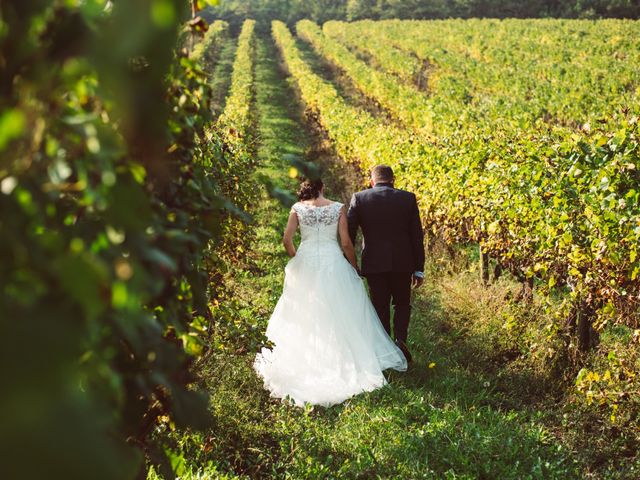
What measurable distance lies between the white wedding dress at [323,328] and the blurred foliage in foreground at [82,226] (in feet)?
12.3

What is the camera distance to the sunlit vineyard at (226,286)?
774mm

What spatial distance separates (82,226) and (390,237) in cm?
462

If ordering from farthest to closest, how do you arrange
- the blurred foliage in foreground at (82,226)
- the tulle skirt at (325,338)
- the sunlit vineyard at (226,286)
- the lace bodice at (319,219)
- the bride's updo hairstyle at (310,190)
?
the lace bodice at (319,219) < the bride's updo hairstyle at (310,190) < the tulle skirt at (325,338) < the sunlit vineyard at (226,286) < the blurred foliage in foreground at (82,226)

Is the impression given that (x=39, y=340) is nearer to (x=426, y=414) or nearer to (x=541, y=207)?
(x=426, y=414)

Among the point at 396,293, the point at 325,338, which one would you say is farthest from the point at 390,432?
the point at 396,293

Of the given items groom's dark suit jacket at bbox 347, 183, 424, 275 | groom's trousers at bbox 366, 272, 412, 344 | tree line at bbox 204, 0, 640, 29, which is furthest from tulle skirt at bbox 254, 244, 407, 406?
tree line at bbox 204, 0, 640, 29

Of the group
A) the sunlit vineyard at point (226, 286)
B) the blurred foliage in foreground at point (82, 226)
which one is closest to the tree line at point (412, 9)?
the sunlit vineyard at point (226, 286)

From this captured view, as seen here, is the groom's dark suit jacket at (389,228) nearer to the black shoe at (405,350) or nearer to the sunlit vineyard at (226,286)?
the black shoe at (405,350)

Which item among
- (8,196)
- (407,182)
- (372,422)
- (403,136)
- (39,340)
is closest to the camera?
(39,340)

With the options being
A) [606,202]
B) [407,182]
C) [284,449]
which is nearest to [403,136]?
[407,182]

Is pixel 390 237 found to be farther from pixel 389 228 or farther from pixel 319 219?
Result: pixel 319 219

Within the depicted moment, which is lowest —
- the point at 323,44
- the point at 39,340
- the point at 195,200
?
the point at 323,44

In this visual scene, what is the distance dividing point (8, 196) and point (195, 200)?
952 mm

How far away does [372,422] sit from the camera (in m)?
4.50
